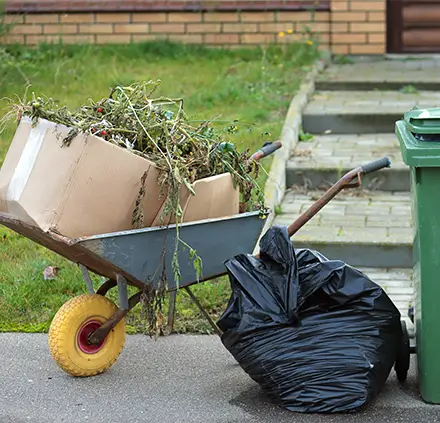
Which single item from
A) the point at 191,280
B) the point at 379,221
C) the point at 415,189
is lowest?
the point at 379,221

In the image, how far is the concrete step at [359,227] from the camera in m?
6.24

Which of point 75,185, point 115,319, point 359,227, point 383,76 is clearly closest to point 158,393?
point 115,319

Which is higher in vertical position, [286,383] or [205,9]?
[205,9]

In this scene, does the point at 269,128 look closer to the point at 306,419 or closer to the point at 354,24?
the point at 354,24

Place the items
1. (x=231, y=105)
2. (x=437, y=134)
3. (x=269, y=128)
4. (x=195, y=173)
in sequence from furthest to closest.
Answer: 1. (x=231, y=105)
2. (x=269, y=128)
3. (x=195, y=173)
4. (x=437, y=134)

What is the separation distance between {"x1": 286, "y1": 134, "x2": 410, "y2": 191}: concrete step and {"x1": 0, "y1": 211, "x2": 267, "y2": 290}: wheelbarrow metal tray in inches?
114

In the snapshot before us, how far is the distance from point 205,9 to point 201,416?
6.81 m

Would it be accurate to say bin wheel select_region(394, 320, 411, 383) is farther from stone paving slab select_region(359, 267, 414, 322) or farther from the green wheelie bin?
stone paving slab select_region(359, 267, 414, 322)

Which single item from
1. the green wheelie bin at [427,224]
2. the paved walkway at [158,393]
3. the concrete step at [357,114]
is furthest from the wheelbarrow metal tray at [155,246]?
the concrete step at [357,114]

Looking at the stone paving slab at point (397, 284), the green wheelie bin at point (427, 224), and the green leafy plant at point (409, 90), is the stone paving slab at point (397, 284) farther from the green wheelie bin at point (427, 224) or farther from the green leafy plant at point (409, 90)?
the green leafy plant at point (409, 90)

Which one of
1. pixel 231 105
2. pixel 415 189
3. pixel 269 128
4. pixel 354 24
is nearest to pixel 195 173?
pixel 415 189

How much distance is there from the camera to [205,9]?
34.4ft

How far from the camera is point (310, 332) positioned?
4.32 m

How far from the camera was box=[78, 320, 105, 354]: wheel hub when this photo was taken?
4.59m
